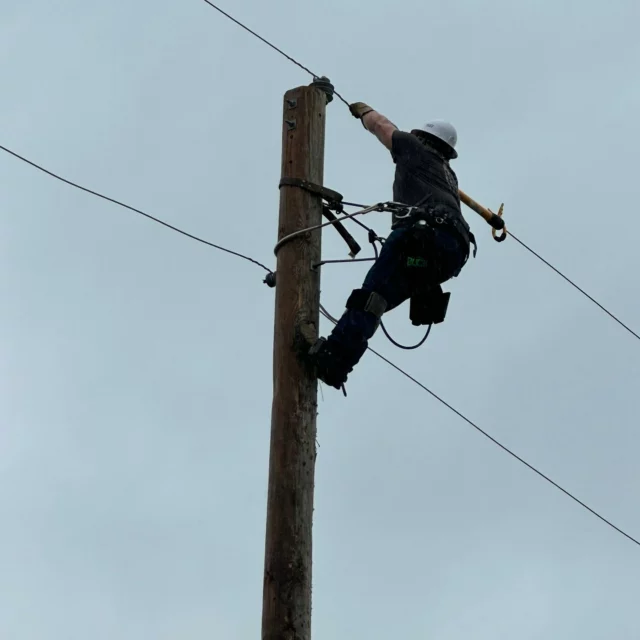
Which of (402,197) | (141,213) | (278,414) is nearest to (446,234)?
(402,197)

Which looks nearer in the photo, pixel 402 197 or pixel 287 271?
pixel 287 271

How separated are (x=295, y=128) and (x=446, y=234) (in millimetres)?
854

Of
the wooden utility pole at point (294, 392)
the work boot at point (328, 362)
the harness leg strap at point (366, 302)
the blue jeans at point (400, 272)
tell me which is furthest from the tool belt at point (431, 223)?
the work boot at point (328, 362)

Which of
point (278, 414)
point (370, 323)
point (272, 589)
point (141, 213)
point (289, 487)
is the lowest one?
point (272, 589)

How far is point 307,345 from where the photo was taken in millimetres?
5395

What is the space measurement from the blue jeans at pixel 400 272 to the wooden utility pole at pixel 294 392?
0.66ft

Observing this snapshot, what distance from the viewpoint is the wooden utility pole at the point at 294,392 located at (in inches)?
194

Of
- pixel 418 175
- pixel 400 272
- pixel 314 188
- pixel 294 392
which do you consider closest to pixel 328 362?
pixel 294 392

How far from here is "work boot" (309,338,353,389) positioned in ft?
17.5

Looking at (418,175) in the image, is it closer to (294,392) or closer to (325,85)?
(325,85)

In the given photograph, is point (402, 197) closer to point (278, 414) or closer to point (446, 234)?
point (446, 234)

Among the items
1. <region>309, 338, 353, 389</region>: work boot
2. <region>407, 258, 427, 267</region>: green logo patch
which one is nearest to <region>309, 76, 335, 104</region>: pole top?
<region>407, 258, 427, 267</region>: green logo patch

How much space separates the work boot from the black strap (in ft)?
2.54

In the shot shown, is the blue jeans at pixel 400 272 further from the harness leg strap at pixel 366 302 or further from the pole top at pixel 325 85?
the pole top at pixel 325 85
